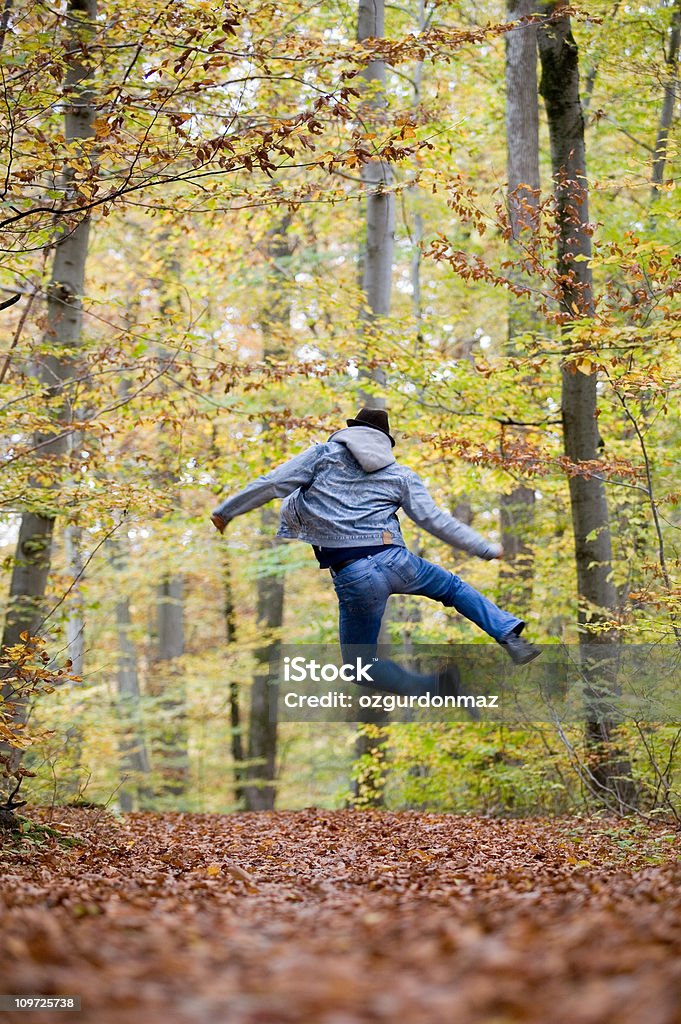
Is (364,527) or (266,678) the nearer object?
(364,527)

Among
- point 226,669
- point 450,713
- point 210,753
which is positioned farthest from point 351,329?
point 210,753

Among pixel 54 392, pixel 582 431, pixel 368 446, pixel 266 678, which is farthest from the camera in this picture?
pixel 266 678

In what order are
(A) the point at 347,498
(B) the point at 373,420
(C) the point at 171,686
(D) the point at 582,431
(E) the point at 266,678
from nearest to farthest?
(A) the point at 347,498
(B) the point at 373,420
(D) the point at 582,431
(E) the point at 266,678
(C) the point at 171,686

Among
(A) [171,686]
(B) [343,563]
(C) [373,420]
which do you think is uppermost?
(C) [373,420]

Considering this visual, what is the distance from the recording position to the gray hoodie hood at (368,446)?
714 centimetres

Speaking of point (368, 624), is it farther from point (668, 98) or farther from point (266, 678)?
point (266, 678)

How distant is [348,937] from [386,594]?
13.0ft

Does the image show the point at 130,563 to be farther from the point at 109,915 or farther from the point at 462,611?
the point at 109,915

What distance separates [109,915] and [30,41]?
666 centimetres

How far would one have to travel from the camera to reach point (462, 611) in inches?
277

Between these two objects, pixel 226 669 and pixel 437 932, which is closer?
pixel 437 932

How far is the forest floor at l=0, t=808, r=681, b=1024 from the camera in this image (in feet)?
7.76

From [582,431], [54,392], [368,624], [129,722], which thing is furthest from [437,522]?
[129,722]

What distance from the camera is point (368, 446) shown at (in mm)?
7184
